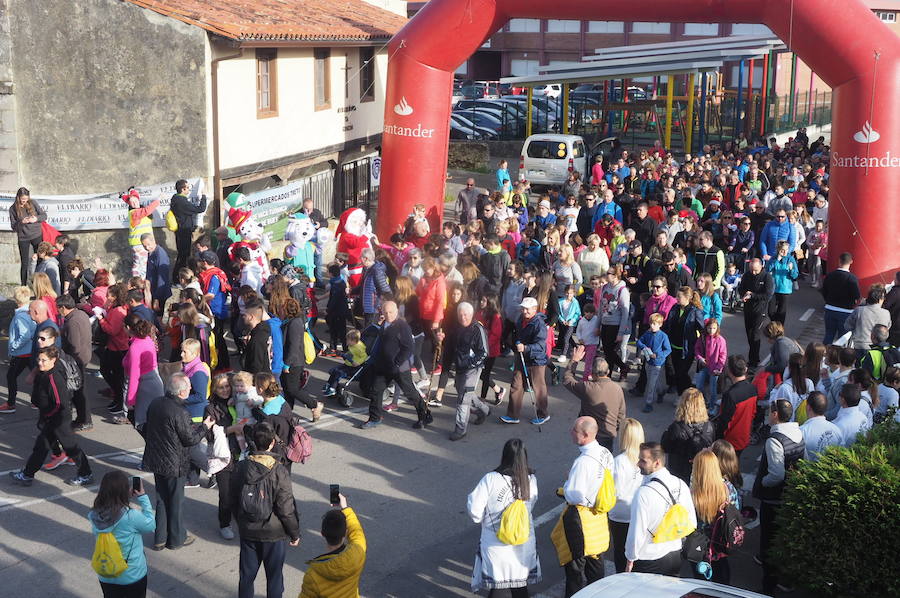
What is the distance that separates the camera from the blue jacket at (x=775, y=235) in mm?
15648

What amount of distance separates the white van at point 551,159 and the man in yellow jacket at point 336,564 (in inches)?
781

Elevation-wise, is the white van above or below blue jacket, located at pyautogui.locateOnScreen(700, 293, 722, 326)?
above

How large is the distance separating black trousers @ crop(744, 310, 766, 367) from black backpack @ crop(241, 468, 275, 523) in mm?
7987

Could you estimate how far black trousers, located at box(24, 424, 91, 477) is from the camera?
9.67 metres

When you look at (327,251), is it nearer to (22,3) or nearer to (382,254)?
(382,254)

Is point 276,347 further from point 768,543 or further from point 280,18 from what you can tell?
point 280,18

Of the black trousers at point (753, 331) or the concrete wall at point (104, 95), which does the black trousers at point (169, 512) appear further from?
the concrete wall at point (104, 95)

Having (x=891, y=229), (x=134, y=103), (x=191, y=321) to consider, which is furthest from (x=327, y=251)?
(x=891, y=229)

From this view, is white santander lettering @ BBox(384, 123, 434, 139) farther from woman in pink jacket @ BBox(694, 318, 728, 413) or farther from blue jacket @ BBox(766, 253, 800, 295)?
woman in pink jacket @ BBox(694, 318, 728, 413)

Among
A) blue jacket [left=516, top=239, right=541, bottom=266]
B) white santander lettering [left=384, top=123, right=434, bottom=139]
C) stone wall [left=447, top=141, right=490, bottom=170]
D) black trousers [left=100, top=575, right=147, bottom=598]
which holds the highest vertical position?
white santander lettering [left=384, top=123, right=434, bottom=139]

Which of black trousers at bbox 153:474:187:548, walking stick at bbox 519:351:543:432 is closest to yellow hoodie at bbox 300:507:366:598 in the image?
black trousers at bbox 153:474:187:548

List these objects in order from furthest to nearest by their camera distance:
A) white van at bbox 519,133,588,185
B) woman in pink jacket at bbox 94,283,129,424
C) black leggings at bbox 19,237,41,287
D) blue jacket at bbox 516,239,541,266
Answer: white van at bbox 519,133,588,185 → blue jacket at bbox 516,239,541,266 → black leggings at bbox 19,237,41,287 → woman in pink jacket at bbox 94,283,129,424

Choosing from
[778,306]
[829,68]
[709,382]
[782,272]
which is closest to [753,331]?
[778,306]

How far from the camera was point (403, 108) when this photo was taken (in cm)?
1800
